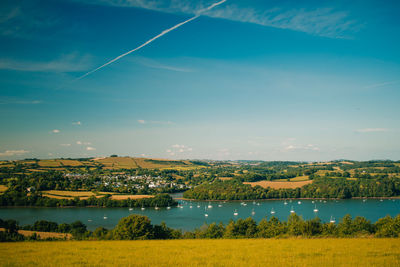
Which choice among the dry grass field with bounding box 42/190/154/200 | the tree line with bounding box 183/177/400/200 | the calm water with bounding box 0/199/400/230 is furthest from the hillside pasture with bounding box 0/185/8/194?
the tree line with bounding box 183/177/400/200

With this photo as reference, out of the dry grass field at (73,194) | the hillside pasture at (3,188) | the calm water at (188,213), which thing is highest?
the hillside pasture at (3,188)

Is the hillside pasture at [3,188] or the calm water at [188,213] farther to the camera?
the hillside pasture at [3,188]

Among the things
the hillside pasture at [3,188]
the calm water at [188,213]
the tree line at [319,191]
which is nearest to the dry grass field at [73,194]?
the calm water at [188,213]

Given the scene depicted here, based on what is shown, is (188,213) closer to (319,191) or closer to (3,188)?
(319,191)

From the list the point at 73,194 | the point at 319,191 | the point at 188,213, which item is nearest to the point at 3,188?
the point at 73,194

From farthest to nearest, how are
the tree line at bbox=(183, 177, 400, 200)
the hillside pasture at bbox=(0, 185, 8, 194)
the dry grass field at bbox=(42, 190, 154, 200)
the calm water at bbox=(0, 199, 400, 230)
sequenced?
the tree line at bbox=(183, 177, 400, 200)
the hillside pasture at bbox=(0, 185, 8, 194)
the dry grass field at bbox=(42, 190, 154, 200)
the calm water at bbox=(0, 199, 400, 230)

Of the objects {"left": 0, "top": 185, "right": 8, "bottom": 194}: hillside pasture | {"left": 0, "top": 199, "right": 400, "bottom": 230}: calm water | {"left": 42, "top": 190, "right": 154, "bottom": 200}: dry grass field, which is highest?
{"left": 0, "top": 185, "right": 8, "bottom": 194}: hillside pasture

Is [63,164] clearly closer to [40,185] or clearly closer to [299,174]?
[40,185]

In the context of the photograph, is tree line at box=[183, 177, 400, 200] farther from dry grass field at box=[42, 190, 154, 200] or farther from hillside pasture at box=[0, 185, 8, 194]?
hillside pasture at box=[0, 185, 8, 194]

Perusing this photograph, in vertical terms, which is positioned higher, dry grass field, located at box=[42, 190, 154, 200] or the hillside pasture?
the hillside pasture

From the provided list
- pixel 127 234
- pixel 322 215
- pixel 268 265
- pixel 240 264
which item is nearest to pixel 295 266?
pixel 268 265

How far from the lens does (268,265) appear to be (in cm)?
721

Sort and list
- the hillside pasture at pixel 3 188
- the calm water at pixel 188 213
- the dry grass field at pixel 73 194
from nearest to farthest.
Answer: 1. the calm water at pixel 188 213
2. the dry grass field at pixel 73 194
3. the hillside pasture at pixel 3 188

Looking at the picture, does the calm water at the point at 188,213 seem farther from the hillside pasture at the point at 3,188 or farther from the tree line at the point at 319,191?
the hillside pasture at the point at 3,188
